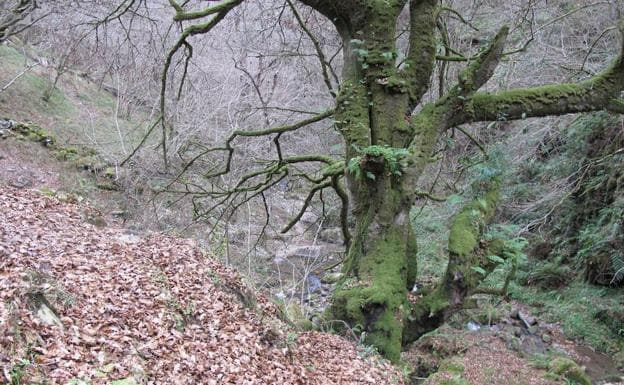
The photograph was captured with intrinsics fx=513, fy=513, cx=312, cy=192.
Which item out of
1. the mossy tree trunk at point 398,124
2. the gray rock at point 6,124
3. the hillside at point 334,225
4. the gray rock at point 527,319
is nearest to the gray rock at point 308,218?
the hillside at point 334,225

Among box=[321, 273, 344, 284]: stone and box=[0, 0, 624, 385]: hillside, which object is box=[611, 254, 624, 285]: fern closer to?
box=[0, 0, 624, 385]: hillside

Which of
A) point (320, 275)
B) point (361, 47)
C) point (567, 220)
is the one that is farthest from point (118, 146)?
point (567, 220)

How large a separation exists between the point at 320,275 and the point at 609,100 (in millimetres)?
8867

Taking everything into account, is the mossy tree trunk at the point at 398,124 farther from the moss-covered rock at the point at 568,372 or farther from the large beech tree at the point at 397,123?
the moss-covered rock at the point at 568,372

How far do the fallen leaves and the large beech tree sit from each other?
649 mm

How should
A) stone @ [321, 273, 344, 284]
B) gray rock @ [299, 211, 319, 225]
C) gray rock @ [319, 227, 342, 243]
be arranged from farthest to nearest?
gray rock @ [299, 211, 319, 225] → gray rock @ [319, 227, 342, 243] → stone @ [321, 273, 344, 284]

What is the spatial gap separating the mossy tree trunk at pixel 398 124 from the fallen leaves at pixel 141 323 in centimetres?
67

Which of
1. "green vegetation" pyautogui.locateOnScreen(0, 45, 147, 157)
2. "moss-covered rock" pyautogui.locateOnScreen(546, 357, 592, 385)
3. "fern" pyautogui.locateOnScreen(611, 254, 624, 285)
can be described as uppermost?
"green vegetation" pyautogui.locateOnScreen(0, 45, 147, 157)

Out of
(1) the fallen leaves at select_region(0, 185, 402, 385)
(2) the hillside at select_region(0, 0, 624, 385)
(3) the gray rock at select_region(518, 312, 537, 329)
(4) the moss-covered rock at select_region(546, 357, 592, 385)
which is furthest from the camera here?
(3) the gray rock at select_region(518, 312, 537, 329)

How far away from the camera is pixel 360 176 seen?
17.3 feet

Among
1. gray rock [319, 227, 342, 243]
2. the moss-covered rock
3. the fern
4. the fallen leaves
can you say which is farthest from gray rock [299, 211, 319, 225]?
the fallen leaves

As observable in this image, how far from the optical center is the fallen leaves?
312cm

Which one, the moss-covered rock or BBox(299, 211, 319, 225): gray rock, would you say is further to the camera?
BBox(299, 211, 319, 225): gray rock

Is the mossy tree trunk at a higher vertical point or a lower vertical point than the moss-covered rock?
higher
